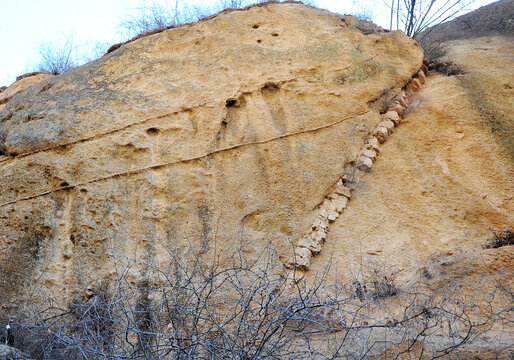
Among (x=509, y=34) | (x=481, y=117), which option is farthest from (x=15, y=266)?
(x=509, y=34)

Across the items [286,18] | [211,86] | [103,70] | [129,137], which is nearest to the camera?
[129,137]

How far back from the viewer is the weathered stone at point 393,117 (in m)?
5.90

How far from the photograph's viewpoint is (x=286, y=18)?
696cm

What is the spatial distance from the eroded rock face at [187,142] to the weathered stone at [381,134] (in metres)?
0.11

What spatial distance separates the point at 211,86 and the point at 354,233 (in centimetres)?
258

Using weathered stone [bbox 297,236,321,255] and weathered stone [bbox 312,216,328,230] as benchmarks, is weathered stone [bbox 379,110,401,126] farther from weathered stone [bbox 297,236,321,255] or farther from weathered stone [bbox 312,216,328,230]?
weathered stone [bbox 297,236,321,255]

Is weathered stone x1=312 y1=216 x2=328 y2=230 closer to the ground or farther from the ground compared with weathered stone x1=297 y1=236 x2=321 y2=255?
farther from the ground

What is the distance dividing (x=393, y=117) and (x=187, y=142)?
2.58 metres

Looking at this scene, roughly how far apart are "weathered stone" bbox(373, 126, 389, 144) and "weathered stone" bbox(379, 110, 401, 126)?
21 cm

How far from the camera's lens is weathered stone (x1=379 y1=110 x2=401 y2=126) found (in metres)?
5.90

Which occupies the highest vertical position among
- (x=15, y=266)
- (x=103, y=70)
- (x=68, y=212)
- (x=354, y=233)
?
(x=103, y=70)

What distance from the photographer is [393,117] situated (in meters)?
5.91

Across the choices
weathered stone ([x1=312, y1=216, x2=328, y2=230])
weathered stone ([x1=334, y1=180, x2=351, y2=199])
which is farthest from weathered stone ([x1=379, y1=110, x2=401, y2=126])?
weathered stone ([x1=312, y1=216, x2=328, y2=230])

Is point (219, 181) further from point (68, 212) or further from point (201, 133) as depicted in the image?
point (68, 212)
